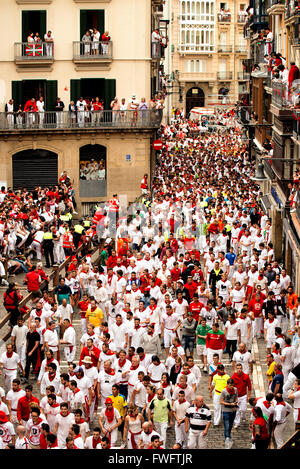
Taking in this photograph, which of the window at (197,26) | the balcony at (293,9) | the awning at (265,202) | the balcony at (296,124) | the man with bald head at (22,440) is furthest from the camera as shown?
the window at (197,26)

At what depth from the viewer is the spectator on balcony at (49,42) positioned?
39844mm

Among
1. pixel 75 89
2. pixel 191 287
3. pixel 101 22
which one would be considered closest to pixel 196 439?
pixel 191 287

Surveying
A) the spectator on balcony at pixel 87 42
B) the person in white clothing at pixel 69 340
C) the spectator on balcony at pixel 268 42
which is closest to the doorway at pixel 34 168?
the spectator on balcony at pixel 87 42

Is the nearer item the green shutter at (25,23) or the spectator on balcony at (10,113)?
the spectator on balcony at (10,113)

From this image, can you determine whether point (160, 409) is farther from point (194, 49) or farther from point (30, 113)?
point (194, 49)

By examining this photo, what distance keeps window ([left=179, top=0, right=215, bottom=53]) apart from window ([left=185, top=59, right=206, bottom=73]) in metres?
1.40

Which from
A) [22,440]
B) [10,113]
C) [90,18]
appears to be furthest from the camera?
[90,18]

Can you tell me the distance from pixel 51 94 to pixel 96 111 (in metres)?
2.40

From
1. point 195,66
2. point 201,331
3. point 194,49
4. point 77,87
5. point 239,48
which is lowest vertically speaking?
point 201,331

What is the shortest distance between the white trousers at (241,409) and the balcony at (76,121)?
2378 centimetres

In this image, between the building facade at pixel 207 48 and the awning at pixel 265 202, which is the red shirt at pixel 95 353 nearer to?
the awning at pixel 265 202

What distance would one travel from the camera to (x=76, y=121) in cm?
3994

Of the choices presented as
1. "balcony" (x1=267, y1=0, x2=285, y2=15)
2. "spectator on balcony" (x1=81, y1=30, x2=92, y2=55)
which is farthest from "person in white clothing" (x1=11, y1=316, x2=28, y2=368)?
"spectator on balcony" (x1=81, y1=30, x2=92, y2=55)

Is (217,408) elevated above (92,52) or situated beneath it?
situated beneath
